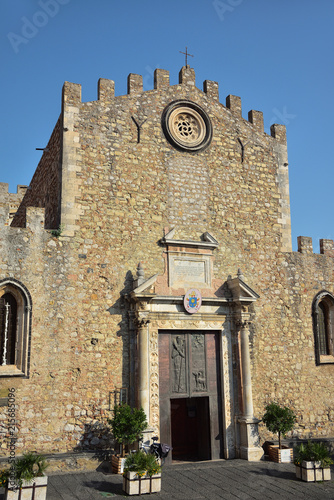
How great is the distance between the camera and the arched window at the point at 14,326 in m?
10.9

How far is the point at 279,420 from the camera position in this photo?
40.5 ft

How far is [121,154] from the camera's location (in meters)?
13.0

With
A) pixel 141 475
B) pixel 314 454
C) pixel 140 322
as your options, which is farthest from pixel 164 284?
pixel 314 454

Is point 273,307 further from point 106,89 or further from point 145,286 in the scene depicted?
point 106,89

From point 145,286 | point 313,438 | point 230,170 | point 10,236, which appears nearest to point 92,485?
point 145,286

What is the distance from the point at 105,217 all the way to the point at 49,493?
6.54 m

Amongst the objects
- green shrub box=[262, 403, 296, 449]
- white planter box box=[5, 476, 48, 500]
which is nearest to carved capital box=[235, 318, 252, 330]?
green shrub box=[262, 403, 296, 449]

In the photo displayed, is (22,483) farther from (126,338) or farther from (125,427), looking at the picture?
(126,338)

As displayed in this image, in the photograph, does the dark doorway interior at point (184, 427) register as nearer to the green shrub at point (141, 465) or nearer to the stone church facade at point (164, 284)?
the stone church facade at point (164, 284)

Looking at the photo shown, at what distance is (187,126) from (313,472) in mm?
9858

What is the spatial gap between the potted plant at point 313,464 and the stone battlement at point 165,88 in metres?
9.60

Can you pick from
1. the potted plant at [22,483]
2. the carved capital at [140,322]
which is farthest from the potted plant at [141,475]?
the carved capital at [140,322]

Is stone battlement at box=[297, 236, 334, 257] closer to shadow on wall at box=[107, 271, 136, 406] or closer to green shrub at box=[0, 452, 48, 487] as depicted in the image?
shadow on wall at box=[107, 271, 136, 406]

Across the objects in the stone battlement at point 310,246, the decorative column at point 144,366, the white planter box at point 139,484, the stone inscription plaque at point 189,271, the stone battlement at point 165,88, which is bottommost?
the white planter box at point 139,484
